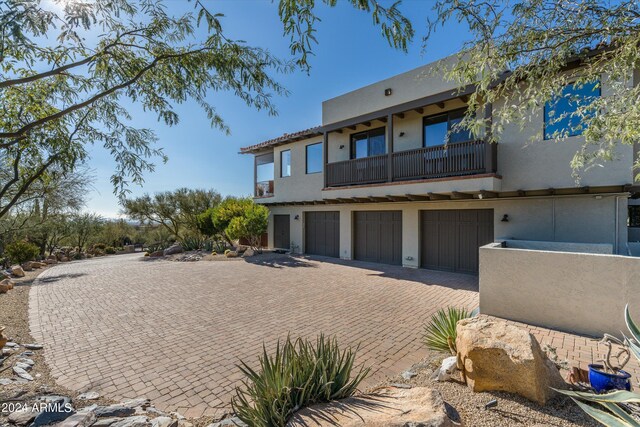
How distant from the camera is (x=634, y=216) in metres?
10.2

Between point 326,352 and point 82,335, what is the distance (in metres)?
5.34

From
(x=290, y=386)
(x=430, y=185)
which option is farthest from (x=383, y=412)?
(x=430, y=185)

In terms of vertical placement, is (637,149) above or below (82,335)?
above

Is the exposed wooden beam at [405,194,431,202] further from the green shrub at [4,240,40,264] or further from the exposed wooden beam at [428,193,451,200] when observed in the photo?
the green shrub at [4,240,40,264]

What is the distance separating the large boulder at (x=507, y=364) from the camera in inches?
121

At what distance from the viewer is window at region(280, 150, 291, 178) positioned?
1775cm

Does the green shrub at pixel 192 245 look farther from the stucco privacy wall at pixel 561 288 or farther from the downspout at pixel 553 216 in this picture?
the downspout at pixel 553 216

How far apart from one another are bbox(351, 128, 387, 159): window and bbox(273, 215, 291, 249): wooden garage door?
660cm

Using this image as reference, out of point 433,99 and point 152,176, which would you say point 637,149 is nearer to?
point 433,99

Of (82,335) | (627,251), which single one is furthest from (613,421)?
(627,251)

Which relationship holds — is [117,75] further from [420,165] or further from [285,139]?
[285,139]

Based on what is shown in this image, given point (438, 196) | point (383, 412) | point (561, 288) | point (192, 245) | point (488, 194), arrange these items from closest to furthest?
point (383, 412) < point (561, 288) < point (488, 194) < point (438, 196) < point (192, 245)

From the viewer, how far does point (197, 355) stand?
4.64 m

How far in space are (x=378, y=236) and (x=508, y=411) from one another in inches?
424
